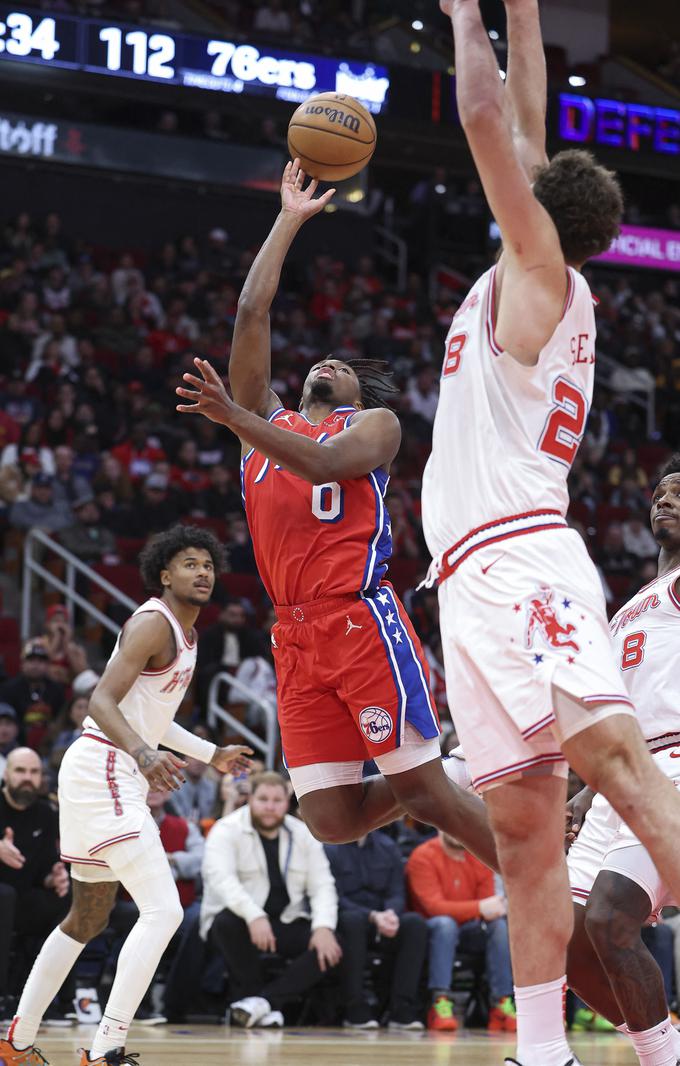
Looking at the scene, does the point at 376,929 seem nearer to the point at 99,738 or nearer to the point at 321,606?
the point at 99,738

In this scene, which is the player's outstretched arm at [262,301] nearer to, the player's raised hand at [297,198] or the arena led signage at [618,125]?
the player's raised hand at [297,198]

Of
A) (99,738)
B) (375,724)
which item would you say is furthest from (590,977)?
(99,738)

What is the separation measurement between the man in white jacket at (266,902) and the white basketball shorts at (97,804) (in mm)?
3212

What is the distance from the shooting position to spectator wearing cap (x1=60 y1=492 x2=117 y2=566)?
13.5 metres

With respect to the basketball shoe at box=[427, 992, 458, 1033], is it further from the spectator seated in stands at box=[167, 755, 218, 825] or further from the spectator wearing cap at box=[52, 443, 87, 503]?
the spectator wearing cap at box=[52, 443, 87, 503]

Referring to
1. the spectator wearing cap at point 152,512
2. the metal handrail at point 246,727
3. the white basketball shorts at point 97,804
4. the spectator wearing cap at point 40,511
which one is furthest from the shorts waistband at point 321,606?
the spectator wearing cap at point 152,512

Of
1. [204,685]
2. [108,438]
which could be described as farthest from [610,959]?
[108,438]

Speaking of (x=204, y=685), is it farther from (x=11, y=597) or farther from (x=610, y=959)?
(x=610, y=959)

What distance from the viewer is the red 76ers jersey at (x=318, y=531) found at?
512 centimetres

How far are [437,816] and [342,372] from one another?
180cm

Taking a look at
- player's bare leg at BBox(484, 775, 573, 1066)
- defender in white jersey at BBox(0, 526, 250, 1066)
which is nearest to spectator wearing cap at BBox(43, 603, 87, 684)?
defender in white jersey at BBox(0, 526, 250, 1066)

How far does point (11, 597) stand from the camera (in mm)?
13742

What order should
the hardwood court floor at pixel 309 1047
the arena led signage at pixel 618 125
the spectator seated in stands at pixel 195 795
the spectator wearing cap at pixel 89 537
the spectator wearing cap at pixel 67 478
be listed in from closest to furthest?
the hardwood court floor at pixel 309 1047 → the spectator seated in stands at pixel 195 795 → the spectator wearing cap at pixel 89 537 → the spectator wearing cap at pixel 67 478 → the arena led signage at pixel 618 125

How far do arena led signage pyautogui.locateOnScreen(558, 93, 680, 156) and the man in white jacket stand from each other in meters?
13.3
